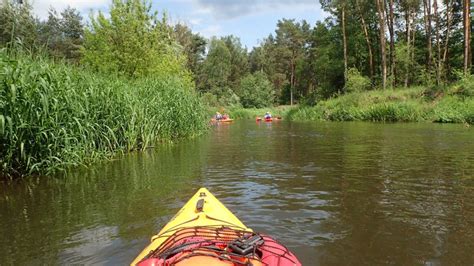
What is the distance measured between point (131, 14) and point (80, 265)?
15075 millimetres

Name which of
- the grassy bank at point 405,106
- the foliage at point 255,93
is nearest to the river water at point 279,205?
the grassy bank at point 405,106

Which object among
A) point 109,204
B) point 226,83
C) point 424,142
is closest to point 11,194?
point 109,204

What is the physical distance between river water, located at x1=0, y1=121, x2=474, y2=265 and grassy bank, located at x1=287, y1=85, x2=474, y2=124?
42.9ft

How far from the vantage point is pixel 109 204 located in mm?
5789

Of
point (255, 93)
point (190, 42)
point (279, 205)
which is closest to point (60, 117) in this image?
point (279, 205)

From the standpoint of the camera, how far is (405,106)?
24062 mm

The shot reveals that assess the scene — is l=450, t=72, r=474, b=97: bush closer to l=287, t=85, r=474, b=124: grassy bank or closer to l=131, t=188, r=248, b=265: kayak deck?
l=287, t=85, r=474, b=124: grassy bank

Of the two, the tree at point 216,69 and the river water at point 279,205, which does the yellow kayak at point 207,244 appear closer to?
the river water at point 279,205

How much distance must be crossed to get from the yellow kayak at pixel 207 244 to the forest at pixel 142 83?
11.9 feet

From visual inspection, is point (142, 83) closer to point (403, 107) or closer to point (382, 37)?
point (403, 107)

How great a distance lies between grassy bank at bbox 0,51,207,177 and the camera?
6.29 metres

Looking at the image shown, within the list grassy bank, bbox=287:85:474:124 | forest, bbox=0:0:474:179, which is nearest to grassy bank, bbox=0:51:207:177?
forest, bbox=0:0:474:179

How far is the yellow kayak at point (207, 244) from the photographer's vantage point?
8.50 feet

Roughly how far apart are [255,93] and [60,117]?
4800cm
